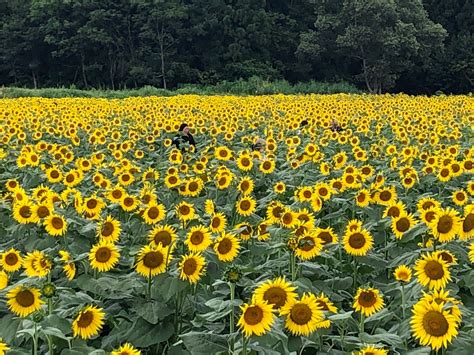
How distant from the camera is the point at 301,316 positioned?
7.18ft

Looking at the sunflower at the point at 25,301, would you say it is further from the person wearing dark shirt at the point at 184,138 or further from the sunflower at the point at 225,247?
the person wearing dark shirt at the point at 184,138

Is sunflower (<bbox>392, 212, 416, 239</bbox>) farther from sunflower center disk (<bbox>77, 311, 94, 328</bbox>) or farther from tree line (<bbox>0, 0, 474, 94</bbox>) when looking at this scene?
tree line (<bbox>0, 0, 474, 94</bbox>)

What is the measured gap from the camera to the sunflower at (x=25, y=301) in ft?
8.45

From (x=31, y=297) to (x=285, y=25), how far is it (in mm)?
51181

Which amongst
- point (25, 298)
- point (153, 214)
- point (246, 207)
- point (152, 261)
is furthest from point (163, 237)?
point (246, 207)

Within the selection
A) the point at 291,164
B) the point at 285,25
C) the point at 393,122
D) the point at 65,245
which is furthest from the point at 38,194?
the point at 285,25

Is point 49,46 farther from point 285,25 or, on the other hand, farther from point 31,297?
point 31,297

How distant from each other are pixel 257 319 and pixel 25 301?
1.01 meters

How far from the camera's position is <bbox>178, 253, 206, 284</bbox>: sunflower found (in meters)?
2.75

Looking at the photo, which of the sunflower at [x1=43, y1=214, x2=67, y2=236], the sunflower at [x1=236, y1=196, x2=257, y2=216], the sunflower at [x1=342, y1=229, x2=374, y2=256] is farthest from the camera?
the sunflower at [x1=236, y1=196, x2=257, y2=216]

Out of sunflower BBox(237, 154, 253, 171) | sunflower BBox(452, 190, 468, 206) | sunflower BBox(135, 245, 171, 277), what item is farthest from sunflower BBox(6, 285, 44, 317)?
sunflower BBox(237, 154, 253, 171)

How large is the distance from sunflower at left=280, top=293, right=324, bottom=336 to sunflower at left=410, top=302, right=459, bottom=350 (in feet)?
1.06

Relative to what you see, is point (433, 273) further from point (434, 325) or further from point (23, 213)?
point (23, 213)

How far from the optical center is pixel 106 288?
295 centimetres
